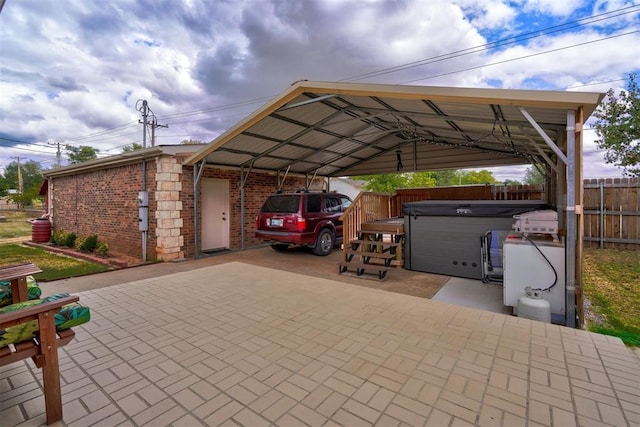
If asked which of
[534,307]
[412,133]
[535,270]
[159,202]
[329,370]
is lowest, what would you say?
[329,370]

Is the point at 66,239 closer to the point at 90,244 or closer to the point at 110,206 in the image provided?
the point at 90,244

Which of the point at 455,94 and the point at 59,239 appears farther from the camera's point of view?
the point at 59,239

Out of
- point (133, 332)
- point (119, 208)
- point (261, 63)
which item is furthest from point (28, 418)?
point (261, 63)

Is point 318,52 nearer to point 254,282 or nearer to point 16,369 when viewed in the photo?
point 254,282

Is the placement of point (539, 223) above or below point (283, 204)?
below

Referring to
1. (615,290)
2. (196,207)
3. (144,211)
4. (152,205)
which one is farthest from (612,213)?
(144,211)

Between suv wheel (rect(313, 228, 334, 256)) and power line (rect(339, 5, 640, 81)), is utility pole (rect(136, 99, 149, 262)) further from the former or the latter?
power line (rect(339, 5, 640, 81))

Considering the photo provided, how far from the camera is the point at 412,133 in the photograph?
8.63 metres

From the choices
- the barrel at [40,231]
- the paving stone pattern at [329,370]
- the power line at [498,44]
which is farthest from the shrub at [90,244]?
the power line at [498,44]

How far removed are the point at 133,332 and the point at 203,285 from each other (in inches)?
73.0

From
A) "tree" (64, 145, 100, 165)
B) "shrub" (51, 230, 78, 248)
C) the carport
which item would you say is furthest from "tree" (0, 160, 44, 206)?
the carport

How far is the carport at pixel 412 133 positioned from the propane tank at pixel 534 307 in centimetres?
27

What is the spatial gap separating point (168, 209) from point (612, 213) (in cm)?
1152

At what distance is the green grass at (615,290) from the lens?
3.45 meters
